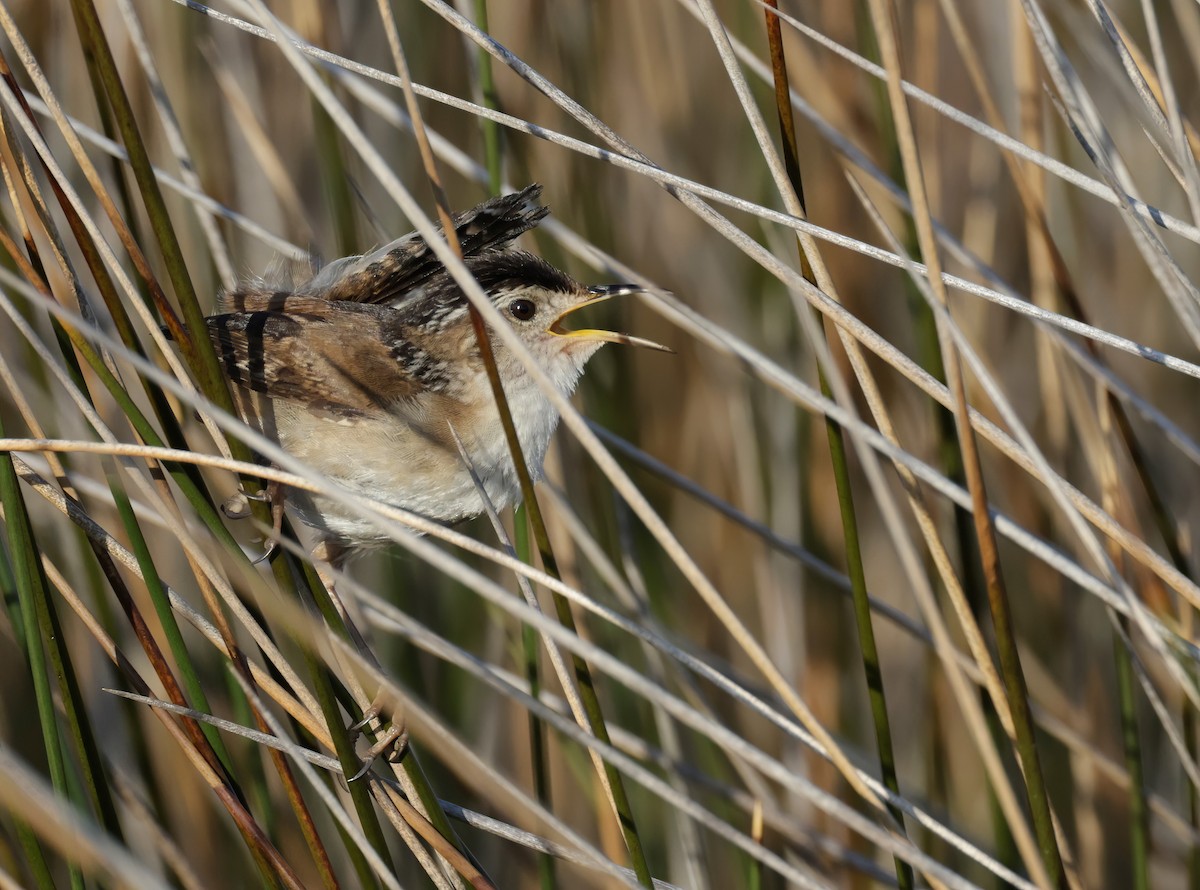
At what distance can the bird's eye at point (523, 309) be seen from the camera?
83.7 inches

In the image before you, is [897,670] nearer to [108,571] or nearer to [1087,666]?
[1087,666]

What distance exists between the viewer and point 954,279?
5.35ft

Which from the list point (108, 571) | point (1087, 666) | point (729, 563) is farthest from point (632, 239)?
point (108, 571)

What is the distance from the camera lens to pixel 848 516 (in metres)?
1.50

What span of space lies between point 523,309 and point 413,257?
23cm

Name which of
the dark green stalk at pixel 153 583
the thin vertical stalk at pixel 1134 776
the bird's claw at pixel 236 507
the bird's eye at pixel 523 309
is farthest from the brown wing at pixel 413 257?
the thin vertical stalk at pixel 1134 776

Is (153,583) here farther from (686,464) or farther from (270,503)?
(686,464)

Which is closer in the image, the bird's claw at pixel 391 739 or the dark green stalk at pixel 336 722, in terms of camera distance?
the dark green stalk at pixel 336 722

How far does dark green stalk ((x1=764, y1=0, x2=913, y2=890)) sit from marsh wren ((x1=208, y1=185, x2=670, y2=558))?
0.41 meters

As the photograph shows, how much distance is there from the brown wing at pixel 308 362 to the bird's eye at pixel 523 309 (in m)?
0.25

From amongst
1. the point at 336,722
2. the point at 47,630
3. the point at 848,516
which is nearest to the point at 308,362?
the point at 47,630

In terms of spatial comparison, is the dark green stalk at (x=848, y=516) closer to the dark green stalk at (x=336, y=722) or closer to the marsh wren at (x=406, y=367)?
the marsh wren at (x=406, y=367)

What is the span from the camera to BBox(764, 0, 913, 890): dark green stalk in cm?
146

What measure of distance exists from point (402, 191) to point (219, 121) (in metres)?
1.88
